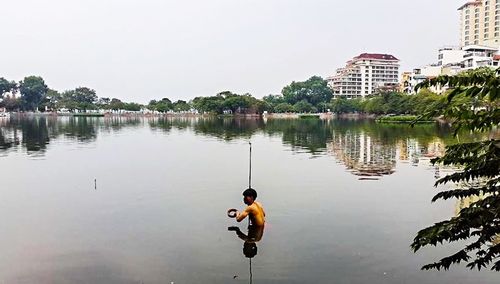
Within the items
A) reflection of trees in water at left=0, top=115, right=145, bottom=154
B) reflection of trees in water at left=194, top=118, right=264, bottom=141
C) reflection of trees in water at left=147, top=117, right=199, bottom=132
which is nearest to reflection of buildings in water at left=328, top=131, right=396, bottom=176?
reflection of trees in water at left=194, top=118, right=264, bottom=141

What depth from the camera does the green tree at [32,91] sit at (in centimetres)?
16275

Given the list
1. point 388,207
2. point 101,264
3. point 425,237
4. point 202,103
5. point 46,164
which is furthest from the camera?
point 202,103

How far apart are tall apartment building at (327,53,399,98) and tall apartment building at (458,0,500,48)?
41.7m

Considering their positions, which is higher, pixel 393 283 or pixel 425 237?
pixel 425 237

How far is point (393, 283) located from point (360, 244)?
2.46 m

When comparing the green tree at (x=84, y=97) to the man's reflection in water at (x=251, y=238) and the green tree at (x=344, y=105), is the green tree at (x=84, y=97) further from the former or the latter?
the man's reflection in water at (x=251, y=238)

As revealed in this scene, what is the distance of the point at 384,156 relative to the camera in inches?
1187

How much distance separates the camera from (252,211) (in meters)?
12.1

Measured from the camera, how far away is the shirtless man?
38.7ft

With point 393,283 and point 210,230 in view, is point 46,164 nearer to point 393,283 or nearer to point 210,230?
point 210,230

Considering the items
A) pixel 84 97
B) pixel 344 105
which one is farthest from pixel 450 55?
pixel 84 97

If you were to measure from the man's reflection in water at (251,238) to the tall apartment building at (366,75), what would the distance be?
178358 mm

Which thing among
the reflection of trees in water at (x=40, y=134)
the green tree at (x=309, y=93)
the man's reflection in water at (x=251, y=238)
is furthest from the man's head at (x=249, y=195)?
the green tree at (x=309, y=93)

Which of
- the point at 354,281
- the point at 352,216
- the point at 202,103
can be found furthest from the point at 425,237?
the point at 202,103
